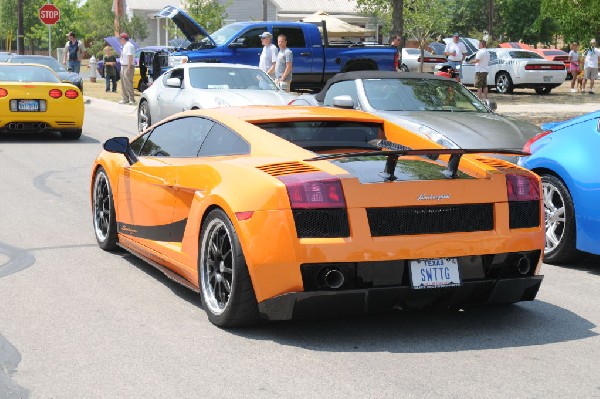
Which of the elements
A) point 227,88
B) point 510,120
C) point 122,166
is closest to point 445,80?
point 510,120

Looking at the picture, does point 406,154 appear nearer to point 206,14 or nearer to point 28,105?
point 28,105

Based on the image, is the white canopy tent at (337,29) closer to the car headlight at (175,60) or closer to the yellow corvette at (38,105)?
the car headlight at (175,60)

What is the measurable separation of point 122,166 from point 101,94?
26.8 meters

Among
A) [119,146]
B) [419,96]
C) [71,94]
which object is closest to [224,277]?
[119,146]

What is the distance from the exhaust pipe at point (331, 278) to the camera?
5875mm

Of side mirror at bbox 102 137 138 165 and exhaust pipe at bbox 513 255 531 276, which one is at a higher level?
side mirror at bbox 102 137 138 165

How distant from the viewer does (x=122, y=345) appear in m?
6.00

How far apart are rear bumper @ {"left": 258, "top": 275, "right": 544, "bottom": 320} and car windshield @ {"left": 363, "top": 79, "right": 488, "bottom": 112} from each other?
7.42m

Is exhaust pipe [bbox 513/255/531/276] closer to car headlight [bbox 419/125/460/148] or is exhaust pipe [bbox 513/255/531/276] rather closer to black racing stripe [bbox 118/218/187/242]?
black racing stripe [bbox 118/218/187/242]

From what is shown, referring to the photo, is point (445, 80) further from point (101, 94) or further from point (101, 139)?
point (101, 94)

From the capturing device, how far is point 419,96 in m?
13.8

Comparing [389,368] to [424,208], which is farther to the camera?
[424,208]

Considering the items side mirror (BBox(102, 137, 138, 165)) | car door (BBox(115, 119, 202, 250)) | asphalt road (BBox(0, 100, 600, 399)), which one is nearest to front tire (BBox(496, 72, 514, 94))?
asphalt road (BBox(0, 100, 600, 399))

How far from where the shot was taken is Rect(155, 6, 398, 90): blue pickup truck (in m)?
26.4
